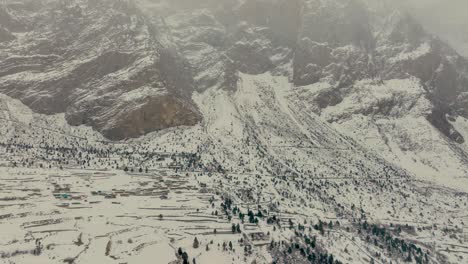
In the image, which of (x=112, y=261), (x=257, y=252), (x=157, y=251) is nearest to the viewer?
(x=112, y=261)

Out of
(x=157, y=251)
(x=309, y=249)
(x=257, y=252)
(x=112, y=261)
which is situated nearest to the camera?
(x=112, y=261)

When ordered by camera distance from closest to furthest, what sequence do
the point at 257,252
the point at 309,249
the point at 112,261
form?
1. the point at 112,261
2. the point at 257,252
3. the point at 309,249

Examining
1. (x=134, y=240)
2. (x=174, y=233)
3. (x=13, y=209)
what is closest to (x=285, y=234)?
(x=174, y=233)

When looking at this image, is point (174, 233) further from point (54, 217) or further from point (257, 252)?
point (54, 217)

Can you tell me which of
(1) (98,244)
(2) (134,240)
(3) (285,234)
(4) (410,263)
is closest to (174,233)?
(2) (134,240)

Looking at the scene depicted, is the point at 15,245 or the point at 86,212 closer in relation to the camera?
the point at 15,245

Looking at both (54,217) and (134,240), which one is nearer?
(134,240)

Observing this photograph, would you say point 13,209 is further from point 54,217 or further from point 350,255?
point 350,255

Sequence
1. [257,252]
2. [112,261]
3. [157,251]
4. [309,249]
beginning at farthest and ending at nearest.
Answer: [309,249] < [257,252] < [157,251] < [112,261]

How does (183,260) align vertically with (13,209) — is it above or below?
below
